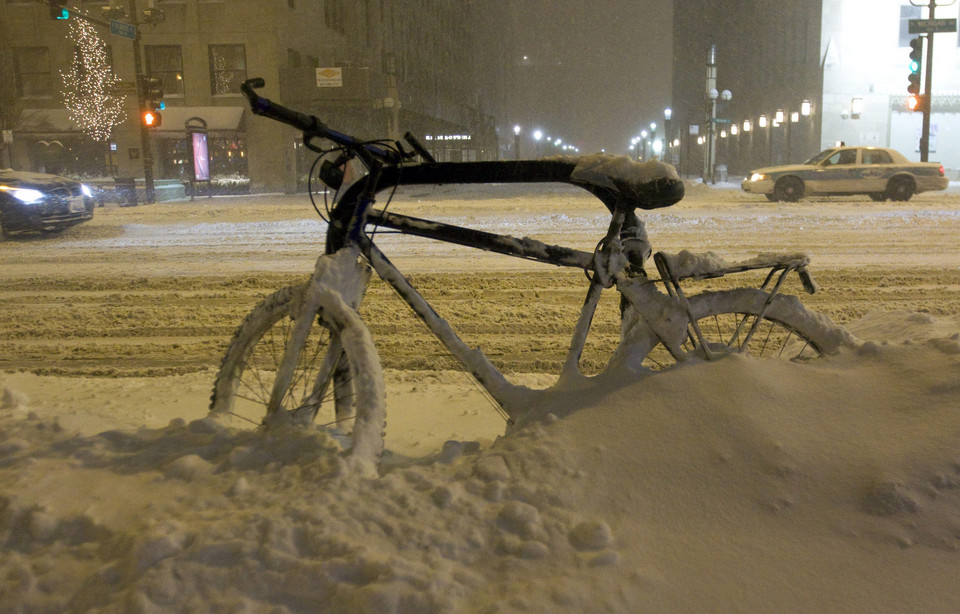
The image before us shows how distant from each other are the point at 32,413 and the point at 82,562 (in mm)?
1307

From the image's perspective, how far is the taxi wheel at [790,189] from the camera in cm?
2169

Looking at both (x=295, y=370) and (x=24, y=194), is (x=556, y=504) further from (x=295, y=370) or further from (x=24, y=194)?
(x=24, y=194)

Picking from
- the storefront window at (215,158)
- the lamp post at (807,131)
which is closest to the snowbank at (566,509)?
the storefront window at (215,158)

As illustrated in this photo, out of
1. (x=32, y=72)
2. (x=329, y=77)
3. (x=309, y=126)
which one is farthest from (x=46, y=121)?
(x=309, y=126)

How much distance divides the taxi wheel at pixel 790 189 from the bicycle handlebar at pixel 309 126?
20438 millimetres

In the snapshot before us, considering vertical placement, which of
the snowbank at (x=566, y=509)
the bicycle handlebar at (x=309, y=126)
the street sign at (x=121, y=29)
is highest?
the street sign at (x=121, y=29)

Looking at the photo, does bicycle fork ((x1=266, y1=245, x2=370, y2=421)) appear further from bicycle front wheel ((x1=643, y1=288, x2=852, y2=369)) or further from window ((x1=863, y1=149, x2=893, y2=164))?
window ((x1=863, y1=149, x2=893, y2=164))

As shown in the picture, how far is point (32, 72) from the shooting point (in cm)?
3788

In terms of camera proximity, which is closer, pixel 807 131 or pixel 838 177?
pixel 838 177

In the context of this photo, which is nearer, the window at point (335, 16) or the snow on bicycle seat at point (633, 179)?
the snow on bicycle seat at point (633, 179)

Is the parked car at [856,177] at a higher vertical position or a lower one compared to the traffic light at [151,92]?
lower

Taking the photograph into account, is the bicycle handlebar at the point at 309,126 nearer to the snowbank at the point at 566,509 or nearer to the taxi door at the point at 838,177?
the snowbank at the point at 566,509

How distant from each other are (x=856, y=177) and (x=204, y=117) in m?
27.9

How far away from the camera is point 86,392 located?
4930 millimetres
